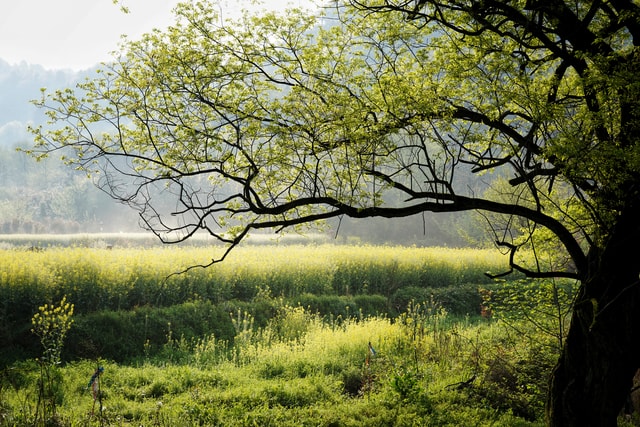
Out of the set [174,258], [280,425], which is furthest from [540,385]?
[174,258]

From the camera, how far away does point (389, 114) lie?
5359mm

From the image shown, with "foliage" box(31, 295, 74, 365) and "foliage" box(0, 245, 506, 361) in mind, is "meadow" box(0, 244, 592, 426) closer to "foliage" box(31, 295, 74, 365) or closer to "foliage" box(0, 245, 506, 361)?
"foliage" box(0, 245, 506, 361)

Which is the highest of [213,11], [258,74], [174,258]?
[213,11]

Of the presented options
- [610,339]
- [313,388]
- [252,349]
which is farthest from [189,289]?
[610,339]

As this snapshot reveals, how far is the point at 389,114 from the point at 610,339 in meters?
2.98

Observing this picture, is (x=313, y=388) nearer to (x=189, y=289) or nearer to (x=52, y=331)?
(x=52, y=331)

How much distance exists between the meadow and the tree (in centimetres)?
148

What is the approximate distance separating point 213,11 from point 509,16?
308cm

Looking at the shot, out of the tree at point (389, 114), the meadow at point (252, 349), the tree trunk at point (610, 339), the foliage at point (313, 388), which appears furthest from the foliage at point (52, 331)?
the tree trunk at point (610, 339)

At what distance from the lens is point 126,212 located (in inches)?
3893

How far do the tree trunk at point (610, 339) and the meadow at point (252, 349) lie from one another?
1348mm

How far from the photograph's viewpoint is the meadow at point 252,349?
6.39 meters

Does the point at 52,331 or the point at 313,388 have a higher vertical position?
the point at 52,331

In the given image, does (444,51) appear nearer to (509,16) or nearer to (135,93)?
(509,16)
